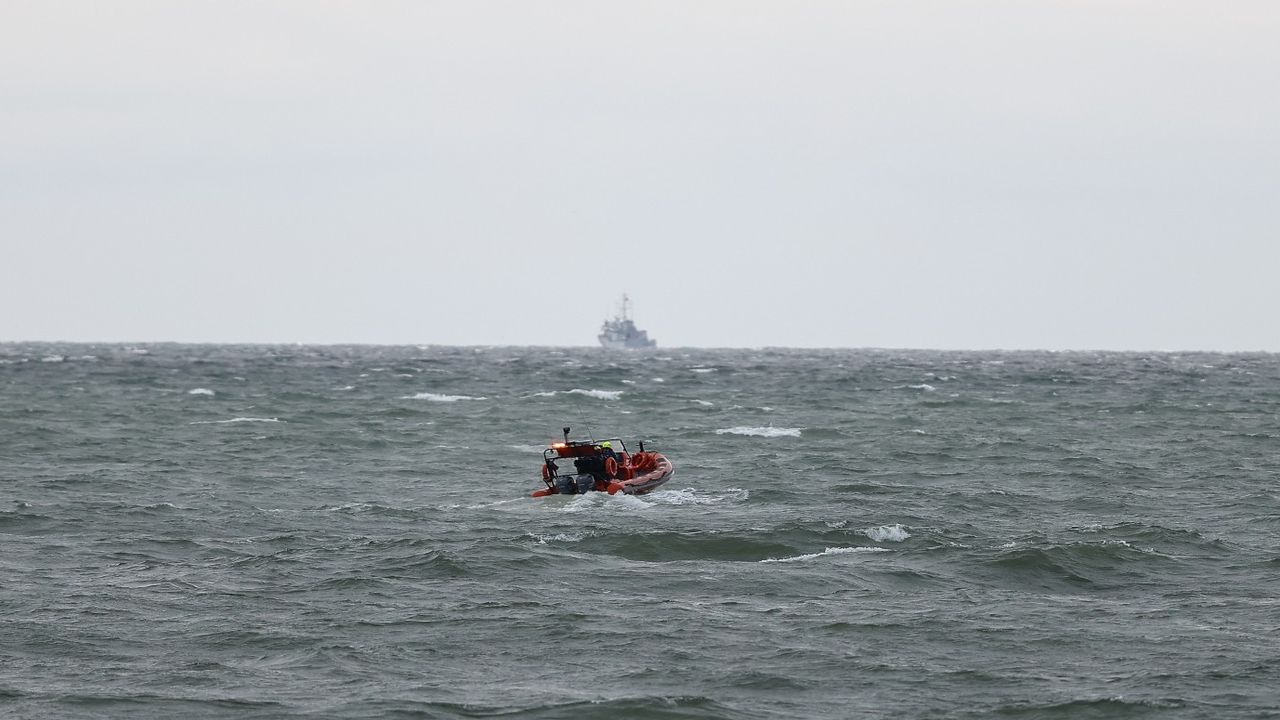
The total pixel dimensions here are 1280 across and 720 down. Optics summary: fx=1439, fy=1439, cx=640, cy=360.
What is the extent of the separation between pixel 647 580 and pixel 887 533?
18.4 ft

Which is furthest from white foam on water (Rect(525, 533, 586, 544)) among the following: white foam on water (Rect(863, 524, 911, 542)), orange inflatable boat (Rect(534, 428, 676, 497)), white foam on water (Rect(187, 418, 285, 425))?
white foam on water (Rect(187, 418, 285, 425))

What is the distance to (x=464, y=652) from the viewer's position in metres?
16.1

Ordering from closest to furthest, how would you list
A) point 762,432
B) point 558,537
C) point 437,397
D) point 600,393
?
point 558,537 < point 762,432 < point 437,397 < point 600,393

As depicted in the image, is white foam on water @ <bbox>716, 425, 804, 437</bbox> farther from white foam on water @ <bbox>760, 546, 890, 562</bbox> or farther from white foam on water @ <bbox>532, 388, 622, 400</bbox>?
A: white foam on water @ <bbox>760, 546, 890, 562</bbox>

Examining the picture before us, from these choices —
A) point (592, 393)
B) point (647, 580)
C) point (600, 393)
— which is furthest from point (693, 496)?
point (600, 393)

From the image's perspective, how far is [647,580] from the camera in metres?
20.3

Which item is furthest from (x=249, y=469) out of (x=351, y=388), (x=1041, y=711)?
(x=351, y=388)

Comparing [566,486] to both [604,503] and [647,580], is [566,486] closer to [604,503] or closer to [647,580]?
[604,503]

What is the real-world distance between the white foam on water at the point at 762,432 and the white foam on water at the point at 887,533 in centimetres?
2310

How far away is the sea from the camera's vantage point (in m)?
14.5

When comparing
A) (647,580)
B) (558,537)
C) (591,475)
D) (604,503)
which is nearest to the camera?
(647,580)

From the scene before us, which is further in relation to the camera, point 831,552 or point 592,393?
A: point 592,393

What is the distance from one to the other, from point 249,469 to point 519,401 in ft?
106

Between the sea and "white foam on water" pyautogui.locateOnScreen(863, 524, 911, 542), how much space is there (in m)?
0.08
